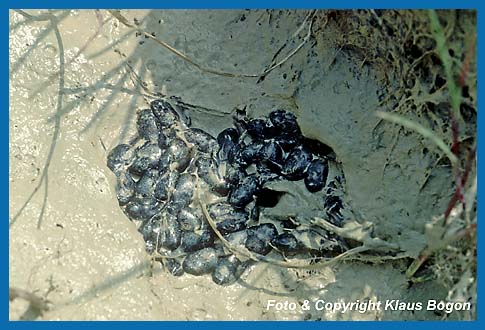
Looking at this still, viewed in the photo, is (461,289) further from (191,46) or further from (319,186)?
(191,46)

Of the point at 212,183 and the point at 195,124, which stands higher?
the point at 195,124

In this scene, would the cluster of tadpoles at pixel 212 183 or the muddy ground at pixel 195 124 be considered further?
the cluster of tadpoles at pixel 212 183

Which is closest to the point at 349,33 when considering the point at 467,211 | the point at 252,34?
the point at 252,34

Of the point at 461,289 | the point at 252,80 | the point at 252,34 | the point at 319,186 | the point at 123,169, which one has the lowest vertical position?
the point at 461,289

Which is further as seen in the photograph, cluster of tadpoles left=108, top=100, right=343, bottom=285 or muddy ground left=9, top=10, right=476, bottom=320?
cluster of tadpoles left=108, top=100, right=343, bottom=285
